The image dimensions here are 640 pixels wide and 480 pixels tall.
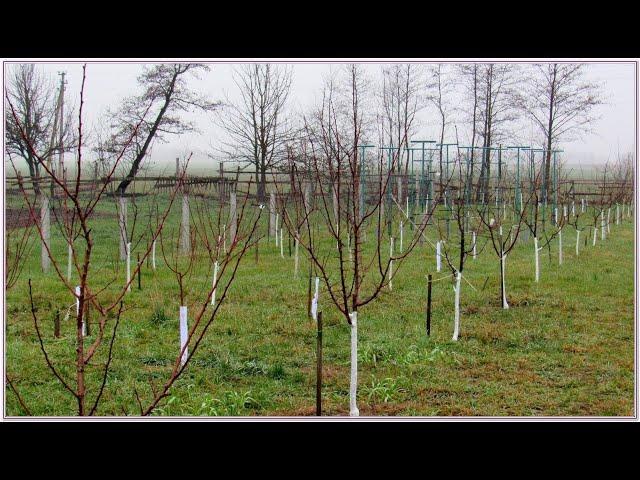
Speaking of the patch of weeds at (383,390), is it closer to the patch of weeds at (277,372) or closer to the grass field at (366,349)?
the grass field at (366,349)

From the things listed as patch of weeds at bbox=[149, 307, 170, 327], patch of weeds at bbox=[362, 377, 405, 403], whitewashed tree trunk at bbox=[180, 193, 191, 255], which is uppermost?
whitewashed tree trunk at bbox=[180, 193, 191, 255]

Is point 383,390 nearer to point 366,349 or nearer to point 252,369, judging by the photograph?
point 366,349

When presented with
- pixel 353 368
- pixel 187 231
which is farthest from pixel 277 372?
pixel 187 231

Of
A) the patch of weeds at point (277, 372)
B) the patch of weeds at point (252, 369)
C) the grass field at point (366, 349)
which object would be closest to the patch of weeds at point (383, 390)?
the grass field at point (366, 349)

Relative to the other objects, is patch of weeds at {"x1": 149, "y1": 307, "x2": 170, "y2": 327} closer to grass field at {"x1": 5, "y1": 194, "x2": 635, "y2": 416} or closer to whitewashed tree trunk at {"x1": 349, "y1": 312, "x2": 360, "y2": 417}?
grass field at {"x1": 5, "y1": 194, "x2": 635, "y2": 416}

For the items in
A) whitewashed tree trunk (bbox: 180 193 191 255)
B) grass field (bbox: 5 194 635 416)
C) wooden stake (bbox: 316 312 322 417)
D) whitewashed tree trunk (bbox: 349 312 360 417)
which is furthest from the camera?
whitewashed tree trunk (bbox: 180 193 191 255)

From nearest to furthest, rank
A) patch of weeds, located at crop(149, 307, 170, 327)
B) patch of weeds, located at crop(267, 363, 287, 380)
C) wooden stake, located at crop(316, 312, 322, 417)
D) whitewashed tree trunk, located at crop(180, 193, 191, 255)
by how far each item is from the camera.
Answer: wooden stake, located at crop(316, 312, 322, 417) → patch of weeds, located at crop(267, 363, 287, 380) → patch of weeds, located at crop(149, 307, 170, 327) → whitewashed tree trunk, located at crop(180, 193, 191, 255)

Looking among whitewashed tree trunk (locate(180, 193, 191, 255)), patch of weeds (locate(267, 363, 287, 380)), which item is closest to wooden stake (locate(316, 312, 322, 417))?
patch of weeds (locate(267, 363, 287, 380))

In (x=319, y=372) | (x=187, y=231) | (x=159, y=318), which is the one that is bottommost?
(x=159, y=318)

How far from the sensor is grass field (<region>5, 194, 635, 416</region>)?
4578 mm

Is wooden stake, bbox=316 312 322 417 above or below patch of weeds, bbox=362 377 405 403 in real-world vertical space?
above

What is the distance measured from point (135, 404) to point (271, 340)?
1.49 meters

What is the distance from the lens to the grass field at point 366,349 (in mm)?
4578

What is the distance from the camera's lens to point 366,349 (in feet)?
17.7
